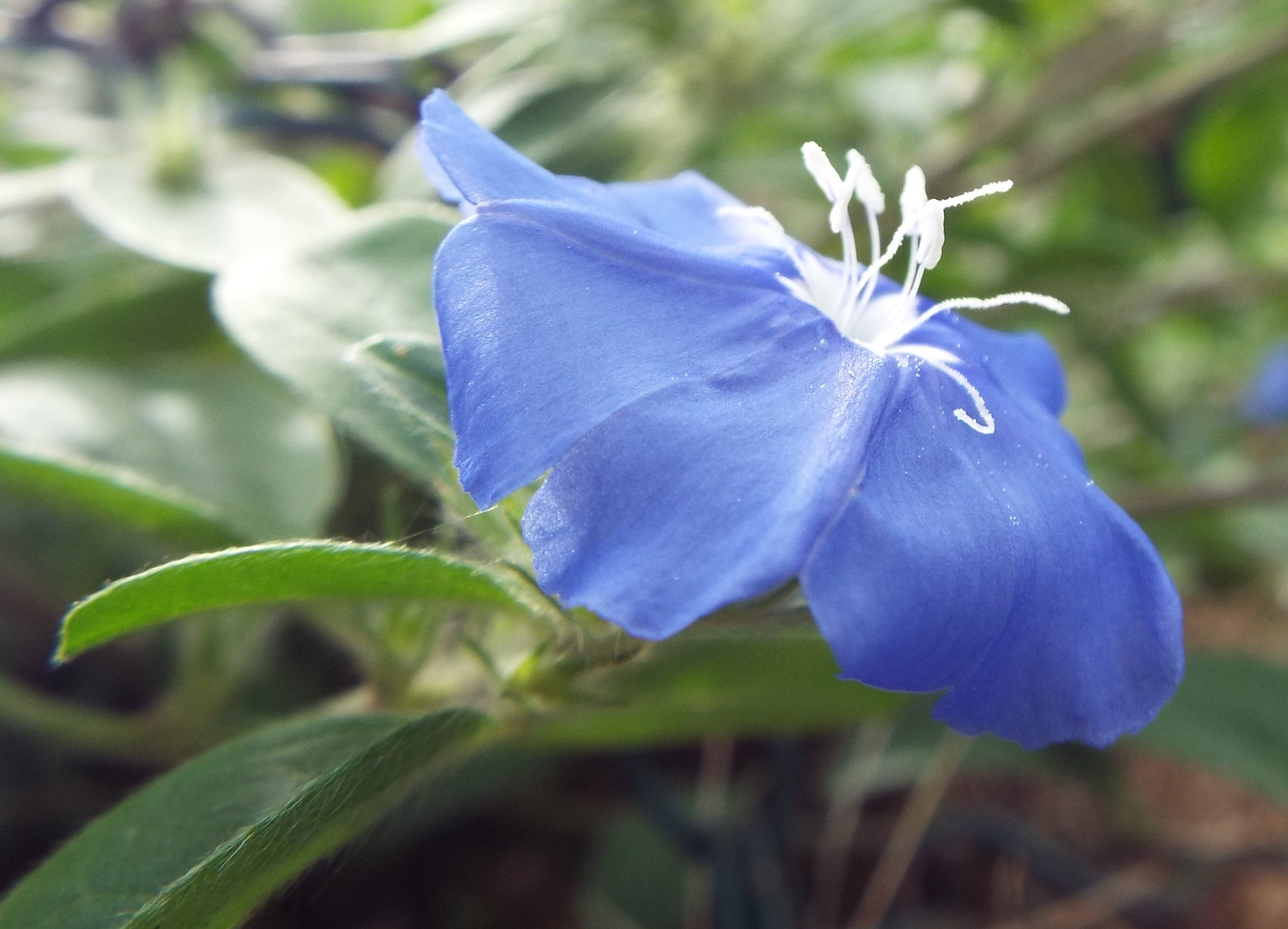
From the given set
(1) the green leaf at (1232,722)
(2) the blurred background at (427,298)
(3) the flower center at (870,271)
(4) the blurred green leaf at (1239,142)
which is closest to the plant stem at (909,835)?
(2) the blurred background at (427,298)

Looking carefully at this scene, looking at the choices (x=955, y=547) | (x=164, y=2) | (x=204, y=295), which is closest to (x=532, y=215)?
(x=955, y=547)

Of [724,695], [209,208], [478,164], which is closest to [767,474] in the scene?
[478,164]

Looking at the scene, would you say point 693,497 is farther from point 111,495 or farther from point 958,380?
point 111,495

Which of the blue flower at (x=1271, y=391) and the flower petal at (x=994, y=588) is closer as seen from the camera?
the flower petal at (x=994, y=588)

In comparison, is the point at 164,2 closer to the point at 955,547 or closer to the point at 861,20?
the point at 861,20

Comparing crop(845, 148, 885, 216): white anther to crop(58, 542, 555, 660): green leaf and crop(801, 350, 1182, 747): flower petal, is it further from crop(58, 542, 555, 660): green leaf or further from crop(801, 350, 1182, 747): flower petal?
crop(58, 542, 555, 660): green leaf

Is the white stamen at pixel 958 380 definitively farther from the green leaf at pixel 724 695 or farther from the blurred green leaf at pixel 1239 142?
the blurred green leaf at pixel 1239 142
